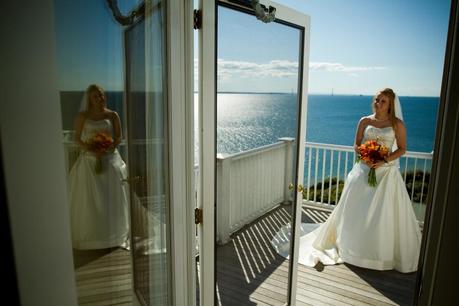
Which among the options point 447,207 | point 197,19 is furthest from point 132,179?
point 447,207

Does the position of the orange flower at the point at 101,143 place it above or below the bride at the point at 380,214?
above

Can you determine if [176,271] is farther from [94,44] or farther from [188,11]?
[188,11]

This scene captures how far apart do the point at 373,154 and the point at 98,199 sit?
2.96 meters

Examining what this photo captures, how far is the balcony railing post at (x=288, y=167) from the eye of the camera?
220cm

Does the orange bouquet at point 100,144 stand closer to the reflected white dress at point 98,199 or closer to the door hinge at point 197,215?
the reflected white dress at point 98,199

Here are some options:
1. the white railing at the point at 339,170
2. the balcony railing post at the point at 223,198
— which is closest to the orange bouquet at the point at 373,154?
the white railing at the point at 339,170

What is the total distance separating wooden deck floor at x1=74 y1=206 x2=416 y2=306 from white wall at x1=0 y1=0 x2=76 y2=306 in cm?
23

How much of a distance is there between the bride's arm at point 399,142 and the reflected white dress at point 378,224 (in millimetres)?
56

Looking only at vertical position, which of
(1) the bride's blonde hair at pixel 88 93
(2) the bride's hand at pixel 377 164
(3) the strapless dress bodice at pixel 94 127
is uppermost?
(1) the bride's blonde hair at pixel 88 93

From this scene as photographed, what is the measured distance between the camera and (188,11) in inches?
54.8

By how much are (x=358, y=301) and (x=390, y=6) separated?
19317mm

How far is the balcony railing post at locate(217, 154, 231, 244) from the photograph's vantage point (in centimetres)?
177

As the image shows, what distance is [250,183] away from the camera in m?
2.04

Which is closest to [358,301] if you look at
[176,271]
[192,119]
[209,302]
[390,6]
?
[209,302]
